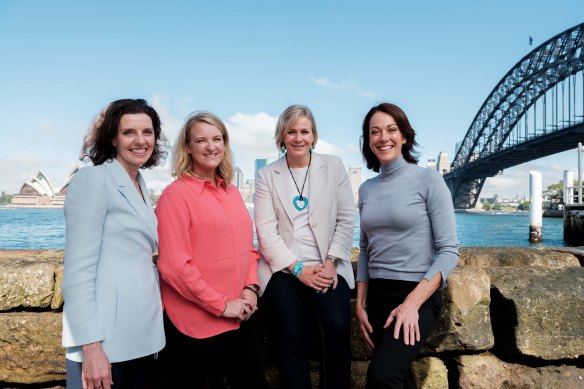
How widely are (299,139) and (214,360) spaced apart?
2.98ft

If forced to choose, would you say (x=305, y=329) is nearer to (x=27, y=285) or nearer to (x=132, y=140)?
(x=132, y=140)

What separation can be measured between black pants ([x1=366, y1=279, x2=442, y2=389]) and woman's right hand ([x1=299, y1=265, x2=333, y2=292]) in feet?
0.62

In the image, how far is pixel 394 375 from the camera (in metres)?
1.56

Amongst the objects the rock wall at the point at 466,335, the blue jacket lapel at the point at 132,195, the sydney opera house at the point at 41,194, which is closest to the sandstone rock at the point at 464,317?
the rock wall at the point at 466,335

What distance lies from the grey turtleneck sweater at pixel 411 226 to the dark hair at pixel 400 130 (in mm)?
87

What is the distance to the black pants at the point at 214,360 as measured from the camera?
1.60 m

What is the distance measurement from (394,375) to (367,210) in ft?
2.01

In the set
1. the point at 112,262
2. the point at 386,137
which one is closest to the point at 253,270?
the point at 112,262

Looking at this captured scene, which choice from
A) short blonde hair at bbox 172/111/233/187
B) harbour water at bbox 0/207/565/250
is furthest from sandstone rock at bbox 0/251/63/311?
harbour water at bbox 0/207/565/250

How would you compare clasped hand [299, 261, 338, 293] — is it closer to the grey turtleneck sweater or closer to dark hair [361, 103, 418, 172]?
the grey turtleneck sweater

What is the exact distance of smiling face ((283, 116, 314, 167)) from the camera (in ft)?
6.33

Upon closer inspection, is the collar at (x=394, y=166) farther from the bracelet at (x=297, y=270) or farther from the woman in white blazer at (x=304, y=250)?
the bracelet at (x=297, y=270)

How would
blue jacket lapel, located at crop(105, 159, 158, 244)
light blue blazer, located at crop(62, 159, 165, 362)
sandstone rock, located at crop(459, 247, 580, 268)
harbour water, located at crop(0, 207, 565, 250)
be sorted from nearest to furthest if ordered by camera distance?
1. light blue blazer, located at crop(62, 159, 165, 362)
2. blue jacket lapel, located at crop(105, 159, 158, 244)
3. sandstone rock, located at crop(459, 247, 580, 268)
4. harbour water, located at crop(0, 207, 565, 250)

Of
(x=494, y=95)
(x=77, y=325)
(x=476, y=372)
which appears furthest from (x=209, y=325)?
(x=494, y=95)
